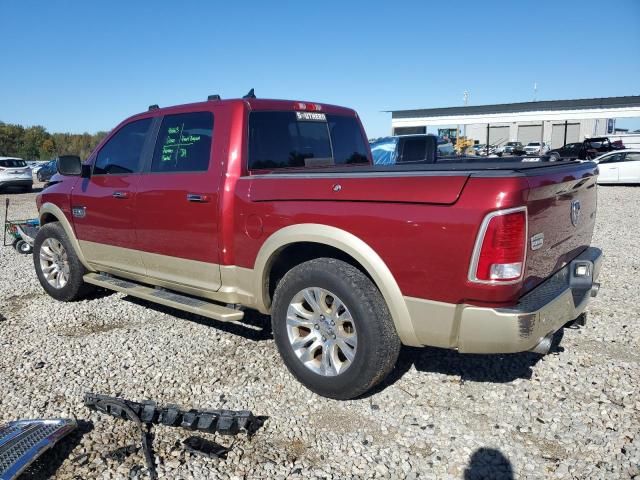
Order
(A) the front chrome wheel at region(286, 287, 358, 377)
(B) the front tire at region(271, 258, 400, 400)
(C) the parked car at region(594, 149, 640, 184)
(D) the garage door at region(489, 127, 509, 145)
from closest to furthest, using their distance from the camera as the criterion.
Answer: (B) the front tire at region(271, 258, 400, 400) → (A) the front chrome wheel at region(286, 287, 358, 377) → (C) the parked car at region(594, 149, 640, 184) → (D) the garage door at region(489, 127, 509, 145)

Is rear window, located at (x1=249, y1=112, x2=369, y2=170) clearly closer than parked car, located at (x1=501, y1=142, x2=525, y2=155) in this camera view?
Yes

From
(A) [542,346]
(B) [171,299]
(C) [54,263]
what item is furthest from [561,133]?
(A) [542,346]

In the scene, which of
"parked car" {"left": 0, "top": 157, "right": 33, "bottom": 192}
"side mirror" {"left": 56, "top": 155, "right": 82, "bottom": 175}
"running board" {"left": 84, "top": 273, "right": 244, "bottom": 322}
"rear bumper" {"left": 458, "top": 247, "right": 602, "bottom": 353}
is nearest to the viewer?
"rear bumper" {"left": 458, "top": 247, "right": 602, "bottom": 353}

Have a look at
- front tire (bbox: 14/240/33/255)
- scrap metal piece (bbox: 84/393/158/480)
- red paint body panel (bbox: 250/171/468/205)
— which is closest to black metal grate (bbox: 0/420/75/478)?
scrap metal piece (bbox: 84/393/158/480)

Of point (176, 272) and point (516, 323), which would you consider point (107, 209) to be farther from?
point (516, 323)

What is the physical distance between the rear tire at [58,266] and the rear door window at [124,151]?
3.24ft

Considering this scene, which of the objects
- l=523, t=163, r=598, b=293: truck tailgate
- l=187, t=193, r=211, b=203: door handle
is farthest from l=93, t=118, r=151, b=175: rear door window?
l=523, t=163, r=598, b=293: truck tailgate

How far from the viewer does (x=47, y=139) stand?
53.4 metres

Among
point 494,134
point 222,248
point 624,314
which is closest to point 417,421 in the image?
point 222,248

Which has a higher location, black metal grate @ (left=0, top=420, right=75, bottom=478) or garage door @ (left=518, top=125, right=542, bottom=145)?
garage door @ (left=518, top=125, right=542, bottom=145)

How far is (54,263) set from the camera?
18.5 feet

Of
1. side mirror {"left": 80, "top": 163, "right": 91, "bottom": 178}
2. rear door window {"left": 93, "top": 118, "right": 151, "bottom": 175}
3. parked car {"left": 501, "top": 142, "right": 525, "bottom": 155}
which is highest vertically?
rear door window {"left": 93, "top": 118, "right": 151, "bottom": 175}

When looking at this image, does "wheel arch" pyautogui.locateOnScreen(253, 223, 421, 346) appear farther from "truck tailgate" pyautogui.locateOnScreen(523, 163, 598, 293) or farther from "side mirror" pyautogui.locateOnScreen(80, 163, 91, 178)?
"side mirror" pyautogui.locateOnScreen(80, 163, 91, 178)

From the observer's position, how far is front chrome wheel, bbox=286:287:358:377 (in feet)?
10.6
